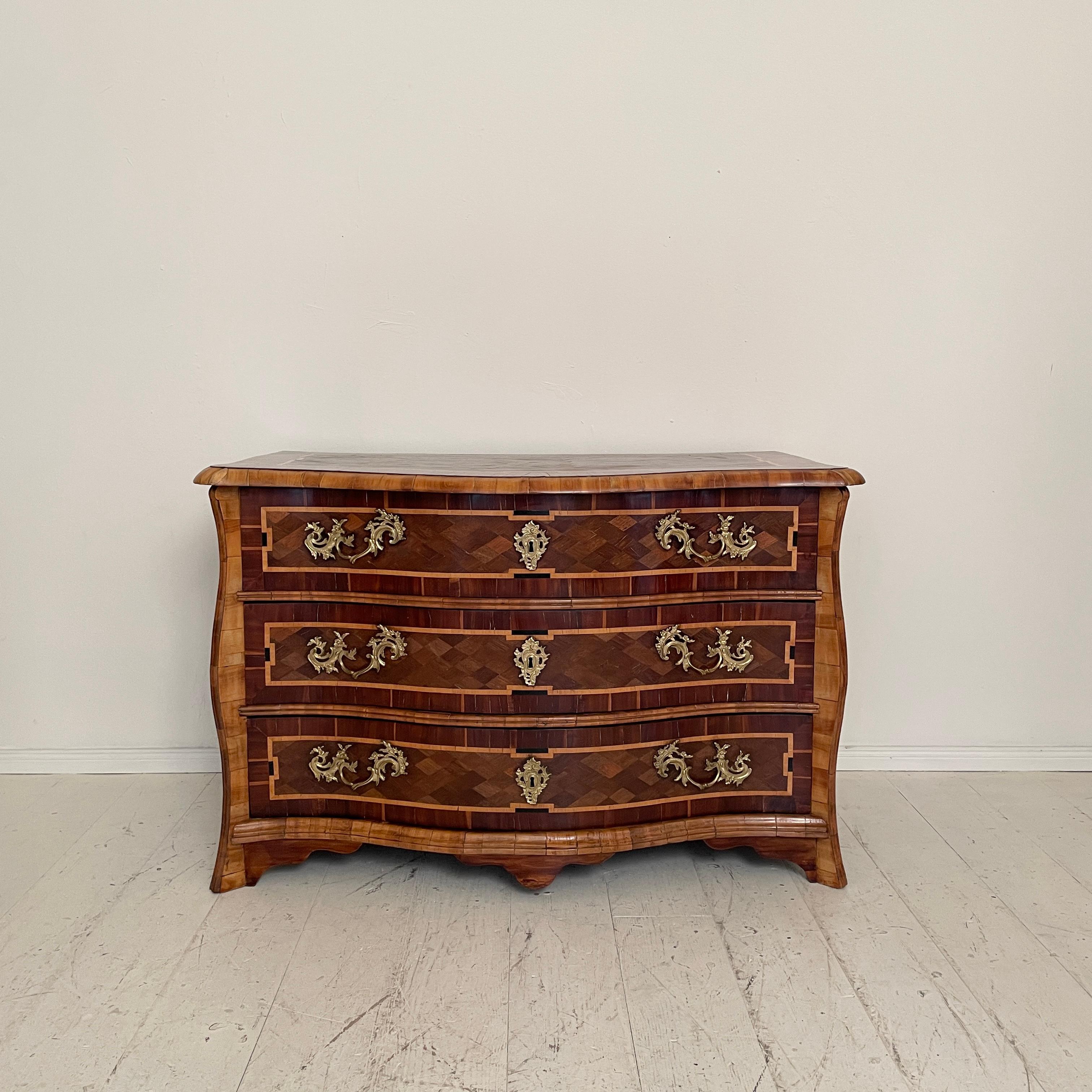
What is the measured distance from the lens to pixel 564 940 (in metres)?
1.92

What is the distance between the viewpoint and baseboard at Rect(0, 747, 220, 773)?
108 inches

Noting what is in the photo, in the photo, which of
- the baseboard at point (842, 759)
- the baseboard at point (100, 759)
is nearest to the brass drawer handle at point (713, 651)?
the baseboard at point (842, 759)

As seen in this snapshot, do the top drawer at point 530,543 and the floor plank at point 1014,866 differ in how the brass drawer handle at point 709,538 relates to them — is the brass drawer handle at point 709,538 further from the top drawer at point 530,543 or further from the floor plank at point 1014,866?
the floor plank at point 1014,866

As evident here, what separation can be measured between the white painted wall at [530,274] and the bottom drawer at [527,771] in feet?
2.46

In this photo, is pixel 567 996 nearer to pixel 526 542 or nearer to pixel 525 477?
pixel 526 542

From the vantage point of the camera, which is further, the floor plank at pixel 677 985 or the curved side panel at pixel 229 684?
the curved side panel at pixel 229 684

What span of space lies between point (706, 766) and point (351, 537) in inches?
35.9

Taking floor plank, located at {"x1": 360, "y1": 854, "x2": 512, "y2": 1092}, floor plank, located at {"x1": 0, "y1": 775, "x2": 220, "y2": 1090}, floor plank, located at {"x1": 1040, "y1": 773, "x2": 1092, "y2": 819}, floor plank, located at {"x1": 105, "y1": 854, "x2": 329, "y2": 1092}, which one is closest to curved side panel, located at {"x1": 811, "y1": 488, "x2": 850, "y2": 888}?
floor plank, located at {"x1": 360, "y1": 854, "x2": 512, "y2": 1092}

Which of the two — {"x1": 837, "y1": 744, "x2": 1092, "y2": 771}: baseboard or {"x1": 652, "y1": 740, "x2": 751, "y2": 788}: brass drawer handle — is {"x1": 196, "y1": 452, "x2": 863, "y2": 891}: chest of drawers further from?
{"x1": 837, "y1": 744, "x2": 1092, "y2": 771}: baseboard

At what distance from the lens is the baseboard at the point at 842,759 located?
2742mm

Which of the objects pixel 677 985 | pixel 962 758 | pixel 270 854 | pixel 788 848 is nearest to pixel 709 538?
pixel 788 848

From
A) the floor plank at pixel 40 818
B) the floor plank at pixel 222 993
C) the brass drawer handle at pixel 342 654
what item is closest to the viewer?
the floor plank at pixel 222 993

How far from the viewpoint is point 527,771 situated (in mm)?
2027

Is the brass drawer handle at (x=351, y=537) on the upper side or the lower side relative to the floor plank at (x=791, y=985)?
upper
